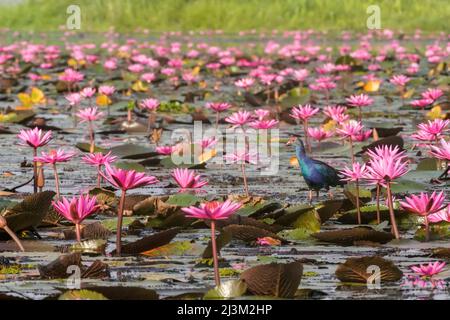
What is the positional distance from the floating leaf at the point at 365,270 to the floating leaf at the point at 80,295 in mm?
878

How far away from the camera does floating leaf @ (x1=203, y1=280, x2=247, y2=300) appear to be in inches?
127

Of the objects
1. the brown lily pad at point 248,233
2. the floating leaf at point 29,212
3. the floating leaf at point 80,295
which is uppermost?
the floating leaf at point 29,212

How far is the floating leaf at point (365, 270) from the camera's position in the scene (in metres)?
3.60

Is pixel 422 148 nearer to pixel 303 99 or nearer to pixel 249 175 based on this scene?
pixel 249 175

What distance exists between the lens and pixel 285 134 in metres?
9.09

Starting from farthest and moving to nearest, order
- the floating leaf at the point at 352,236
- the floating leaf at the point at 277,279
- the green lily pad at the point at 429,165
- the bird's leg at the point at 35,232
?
the green lily pad at the point at 429,165 → the bird's leg at the point at 35,232 → the floating leaf at the point at 352,236 → the floating leaf at the point at 277,279

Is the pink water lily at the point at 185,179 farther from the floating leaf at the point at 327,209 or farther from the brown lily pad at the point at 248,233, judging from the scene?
the floating leaf at the point at 327,209

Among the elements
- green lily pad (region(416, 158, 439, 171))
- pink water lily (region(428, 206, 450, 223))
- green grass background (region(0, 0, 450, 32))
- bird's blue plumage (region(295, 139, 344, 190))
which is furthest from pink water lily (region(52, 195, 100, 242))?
green grass background (region(0, 0, 450, 32))

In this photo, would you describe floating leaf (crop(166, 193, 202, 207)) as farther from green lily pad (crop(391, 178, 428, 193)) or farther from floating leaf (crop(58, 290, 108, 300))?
floating leaf (crop(58, 290, 108, 300))

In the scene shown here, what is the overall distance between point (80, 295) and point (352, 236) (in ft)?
4.81

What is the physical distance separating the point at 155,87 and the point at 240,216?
33.9 feet

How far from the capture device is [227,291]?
10.6 feet

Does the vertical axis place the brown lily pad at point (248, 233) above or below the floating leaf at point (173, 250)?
above

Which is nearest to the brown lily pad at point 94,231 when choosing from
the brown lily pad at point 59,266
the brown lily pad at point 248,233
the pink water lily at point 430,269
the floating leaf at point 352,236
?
the brown lily pad at point 248,233
